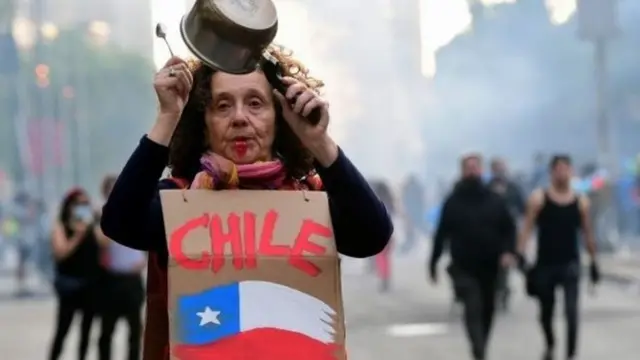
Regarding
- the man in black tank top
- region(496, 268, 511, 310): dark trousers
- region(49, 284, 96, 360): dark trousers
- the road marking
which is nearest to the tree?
region(496, 268, 511, 310): dark trousers

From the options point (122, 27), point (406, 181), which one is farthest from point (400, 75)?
point (122, 27)

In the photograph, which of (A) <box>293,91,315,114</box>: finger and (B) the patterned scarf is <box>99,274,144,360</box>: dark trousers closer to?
(B) the patterned scarf

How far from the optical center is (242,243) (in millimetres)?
2350

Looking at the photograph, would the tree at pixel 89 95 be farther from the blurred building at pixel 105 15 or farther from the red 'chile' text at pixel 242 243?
the red 'chile' text at pixel 242 243

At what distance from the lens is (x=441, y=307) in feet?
43.5

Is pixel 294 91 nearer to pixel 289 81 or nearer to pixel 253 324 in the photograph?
pixel 289 81

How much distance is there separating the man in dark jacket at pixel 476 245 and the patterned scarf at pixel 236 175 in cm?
594

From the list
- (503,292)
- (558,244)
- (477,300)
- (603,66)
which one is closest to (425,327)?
(503,292)

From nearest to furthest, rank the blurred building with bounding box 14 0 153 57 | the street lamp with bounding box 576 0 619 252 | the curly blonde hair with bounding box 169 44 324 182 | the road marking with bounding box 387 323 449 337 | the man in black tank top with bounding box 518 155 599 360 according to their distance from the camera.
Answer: the curly blonde hair with bounding box 169 44 324 182 < the man in black tank top with bounding box 518 155 599 360 < the road marking with bounding box 387 323 449 337 < the street lamp with bounding box 576 0 619 252 < the blurred building with bounding box 14 0 153 57

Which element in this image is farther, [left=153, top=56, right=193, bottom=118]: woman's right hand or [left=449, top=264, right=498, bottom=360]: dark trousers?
[left=449, top=264, right=498, bottom=360]: dark trousers

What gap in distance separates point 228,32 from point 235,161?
269 millimetres

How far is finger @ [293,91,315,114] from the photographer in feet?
7.60

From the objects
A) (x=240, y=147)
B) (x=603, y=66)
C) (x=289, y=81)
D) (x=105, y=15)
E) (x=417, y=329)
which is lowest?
(x=417, y=329)

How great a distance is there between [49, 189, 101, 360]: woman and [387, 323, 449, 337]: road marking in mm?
3512
